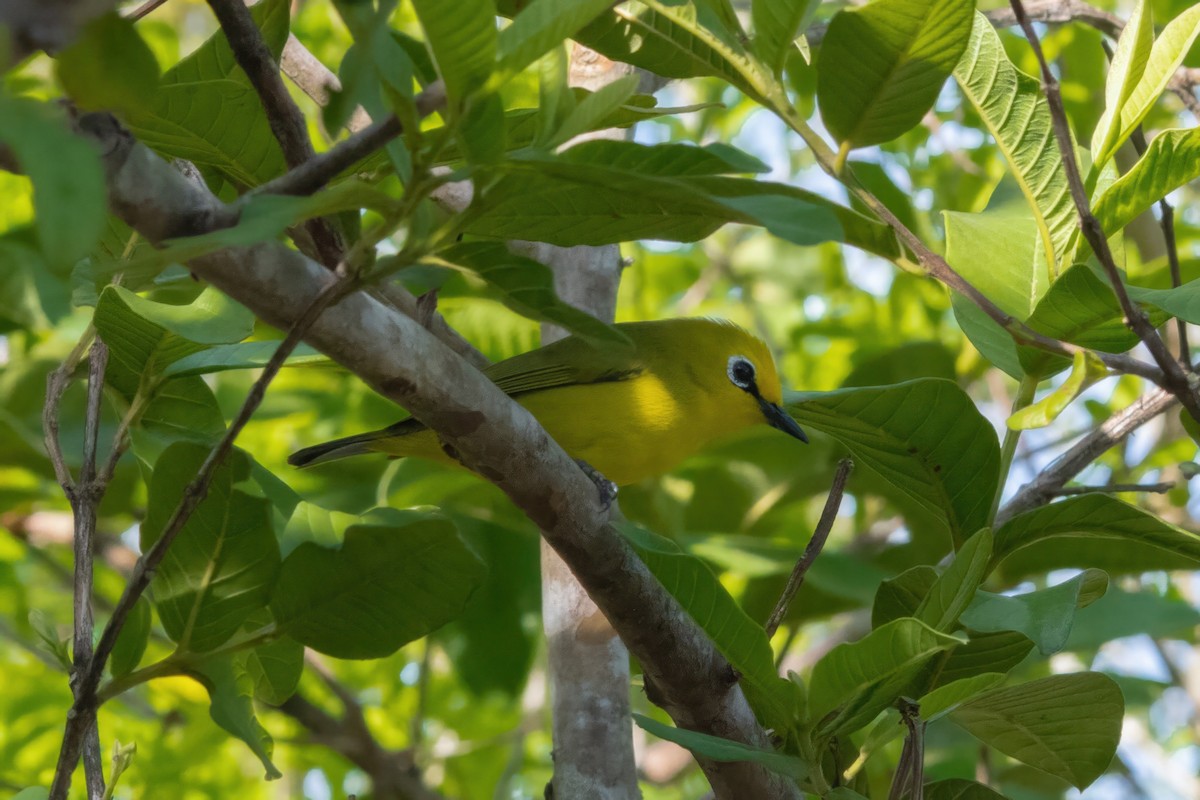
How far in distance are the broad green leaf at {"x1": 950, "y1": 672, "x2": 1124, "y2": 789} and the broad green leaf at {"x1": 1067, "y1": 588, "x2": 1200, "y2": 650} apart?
947 millimetres

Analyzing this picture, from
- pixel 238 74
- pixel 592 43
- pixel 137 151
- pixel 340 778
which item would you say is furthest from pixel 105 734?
pixel 137 151

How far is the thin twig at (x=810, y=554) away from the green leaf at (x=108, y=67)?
1.33m

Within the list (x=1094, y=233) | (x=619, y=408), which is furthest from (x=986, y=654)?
(x=619, y=408)

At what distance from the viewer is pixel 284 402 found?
4082 millimetres

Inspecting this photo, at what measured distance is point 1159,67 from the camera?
2.04m

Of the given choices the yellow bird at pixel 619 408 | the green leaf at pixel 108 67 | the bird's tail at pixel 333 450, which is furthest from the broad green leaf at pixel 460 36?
the bird's tail at pixel 333 450

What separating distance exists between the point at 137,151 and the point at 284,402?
9.96 ft

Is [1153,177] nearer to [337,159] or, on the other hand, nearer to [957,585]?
[957,585]

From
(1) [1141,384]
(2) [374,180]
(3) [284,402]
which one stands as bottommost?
(2) [374,180]

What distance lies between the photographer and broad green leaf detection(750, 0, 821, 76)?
1821 millimetres

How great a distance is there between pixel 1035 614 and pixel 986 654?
0.31 meters

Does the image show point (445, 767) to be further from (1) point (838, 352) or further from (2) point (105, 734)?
(1) point (838, 352)

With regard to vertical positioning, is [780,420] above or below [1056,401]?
above

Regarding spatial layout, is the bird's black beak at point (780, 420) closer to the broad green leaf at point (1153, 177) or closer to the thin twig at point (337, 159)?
the broad green leaf at point (1153, 177)
